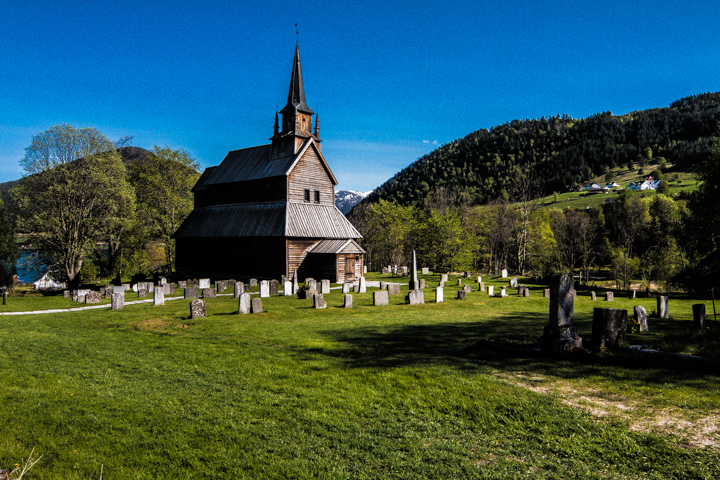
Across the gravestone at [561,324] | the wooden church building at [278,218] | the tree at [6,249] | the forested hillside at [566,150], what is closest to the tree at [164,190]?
the wooden church building at [278,218]

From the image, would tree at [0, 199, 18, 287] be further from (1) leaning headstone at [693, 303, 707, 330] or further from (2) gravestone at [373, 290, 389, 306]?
(1) leaning headstone at [693, 303, 707, 330]

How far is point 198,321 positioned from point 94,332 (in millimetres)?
3661

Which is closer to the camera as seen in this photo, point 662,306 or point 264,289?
point 662,306

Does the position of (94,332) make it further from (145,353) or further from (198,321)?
(145,353)

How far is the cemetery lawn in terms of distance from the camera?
5199 millimetres

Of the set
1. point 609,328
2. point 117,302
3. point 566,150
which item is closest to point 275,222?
point 117,302

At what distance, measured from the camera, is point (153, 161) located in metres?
47.0

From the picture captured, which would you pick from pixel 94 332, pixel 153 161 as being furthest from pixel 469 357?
pixel 153 161

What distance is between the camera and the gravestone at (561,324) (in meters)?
9.70

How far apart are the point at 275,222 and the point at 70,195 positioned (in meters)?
17.7

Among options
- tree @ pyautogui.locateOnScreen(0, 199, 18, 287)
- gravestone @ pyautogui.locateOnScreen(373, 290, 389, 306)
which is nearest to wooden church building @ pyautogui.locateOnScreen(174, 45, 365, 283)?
gravestone @ pyautogui.locateOnScreen(373, 290, 389, 306)

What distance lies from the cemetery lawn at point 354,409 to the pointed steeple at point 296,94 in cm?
3099

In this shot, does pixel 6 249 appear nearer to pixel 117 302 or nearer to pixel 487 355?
pixel 117 302

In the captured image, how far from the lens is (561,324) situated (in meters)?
9.86
